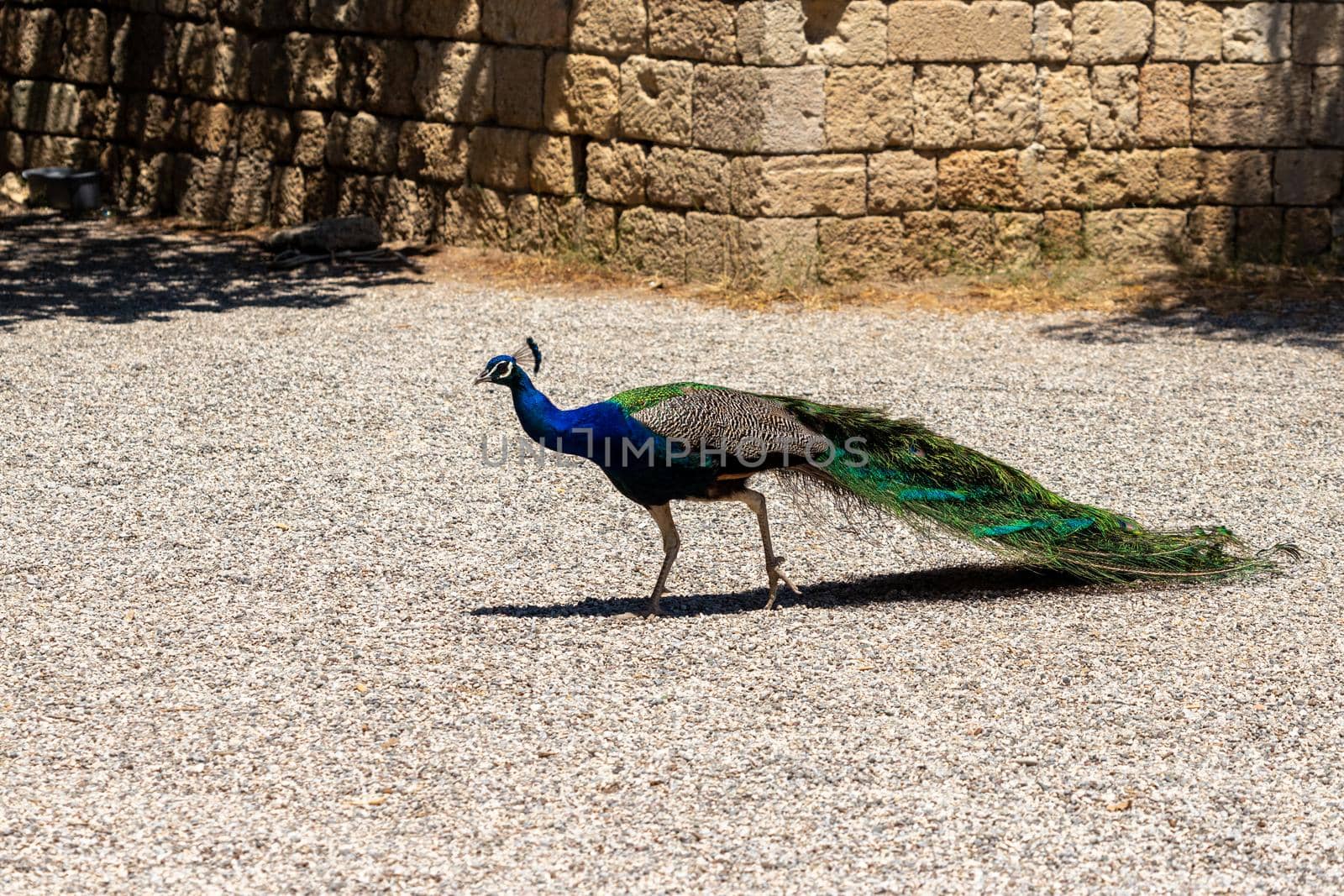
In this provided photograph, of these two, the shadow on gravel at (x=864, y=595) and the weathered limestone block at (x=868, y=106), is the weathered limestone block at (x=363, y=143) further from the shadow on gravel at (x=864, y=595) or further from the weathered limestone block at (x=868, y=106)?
the shadow on gravel at (x=864, y=595)

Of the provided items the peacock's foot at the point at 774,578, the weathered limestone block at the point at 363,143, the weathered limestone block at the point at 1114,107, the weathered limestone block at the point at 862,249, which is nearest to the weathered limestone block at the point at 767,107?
the weathered limestone block at the point at 862,249

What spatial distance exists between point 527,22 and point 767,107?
95.4 inches

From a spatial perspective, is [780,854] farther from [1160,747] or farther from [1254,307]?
[1254,307]

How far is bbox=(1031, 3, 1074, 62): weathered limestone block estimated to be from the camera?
1181 centimetres

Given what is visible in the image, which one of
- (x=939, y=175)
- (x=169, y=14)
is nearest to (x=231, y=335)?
(x=939, y=175)

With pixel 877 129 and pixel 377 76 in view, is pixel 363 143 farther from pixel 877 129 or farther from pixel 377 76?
pixel 877 129

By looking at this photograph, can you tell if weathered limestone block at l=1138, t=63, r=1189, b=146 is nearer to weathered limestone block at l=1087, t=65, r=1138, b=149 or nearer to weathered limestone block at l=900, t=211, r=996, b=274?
weathered limestone block at l=1087, t=65, r=1138, b=149

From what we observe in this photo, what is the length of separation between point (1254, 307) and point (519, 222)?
560 cm

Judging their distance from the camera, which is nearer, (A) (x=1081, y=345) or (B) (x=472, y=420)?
(B) (x=472, y=420)

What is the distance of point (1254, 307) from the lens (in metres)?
11.5

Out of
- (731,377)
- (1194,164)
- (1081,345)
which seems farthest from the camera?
(1194,164)

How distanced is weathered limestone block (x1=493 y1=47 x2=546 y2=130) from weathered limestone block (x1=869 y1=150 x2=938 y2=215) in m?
2.77

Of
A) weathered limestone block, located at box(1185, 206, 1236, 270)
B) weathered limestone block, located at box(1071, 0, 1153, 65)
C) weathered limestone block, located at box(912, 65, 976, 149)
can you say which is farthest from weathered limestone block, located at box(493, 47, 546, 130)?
weathered limestone block, located at box(1185, 206, 1236, 270)

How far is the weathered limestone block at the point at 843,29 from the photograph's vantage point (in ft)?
37.8
